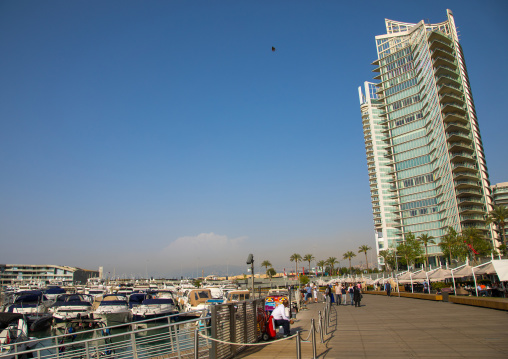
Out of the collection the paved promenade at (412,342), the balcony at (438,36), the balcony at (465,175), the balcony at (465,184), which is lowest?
the paved promenade at (412,342)

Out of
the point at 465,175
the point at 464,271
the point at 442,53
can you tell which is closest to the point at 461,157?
the point at 465,175

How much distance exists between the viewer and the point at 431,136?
347 ft

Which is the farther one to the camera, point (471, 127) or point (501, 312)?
point (471, 127)

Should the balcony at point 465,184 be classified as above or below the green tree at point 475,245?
above

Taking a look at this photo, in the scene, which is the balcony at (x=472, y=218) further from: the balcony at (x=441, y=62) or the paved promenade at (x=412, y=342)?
the paved promenade at (x=412, y=342)

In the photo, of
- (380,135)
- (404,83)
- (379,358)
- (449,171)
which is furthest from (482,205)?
(379,358)

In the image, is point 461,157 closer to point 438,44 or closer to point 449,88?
point 449,88

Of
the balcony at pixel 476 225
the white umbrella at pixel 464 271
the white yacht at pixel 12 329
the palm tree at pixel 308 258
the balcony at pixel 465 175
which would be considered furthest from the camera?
the palm tree at pixel 308 258

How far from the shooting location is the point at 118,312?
24.4 metres

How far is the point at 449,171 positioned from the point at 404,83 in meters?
36.4

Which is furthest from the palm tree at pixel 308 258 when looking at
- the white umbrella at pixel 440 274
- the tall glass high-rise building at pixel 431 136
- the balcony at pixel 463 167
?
the white umbrella at pixel 440 274

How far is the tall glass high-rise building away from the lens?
A: 3716 inches

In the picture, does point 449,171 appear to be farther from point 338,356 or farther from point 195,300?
point 338,356

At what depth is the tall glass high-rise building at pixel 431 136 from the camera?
310 feet
